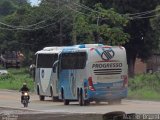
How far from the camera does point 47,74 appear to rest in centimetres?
4194

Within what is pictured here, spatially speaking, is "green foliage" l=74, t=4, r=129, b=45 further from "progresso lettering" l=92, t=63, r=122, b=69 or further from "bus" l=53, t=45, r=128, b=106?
"progresso lettering" l=92, t=63, r=122, b=69

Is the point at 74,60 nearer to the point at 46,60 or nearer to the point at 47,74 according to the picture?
the point at 47,74

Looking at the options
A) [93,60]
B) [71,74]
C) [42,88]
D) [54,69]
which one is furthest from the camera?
[42,88]

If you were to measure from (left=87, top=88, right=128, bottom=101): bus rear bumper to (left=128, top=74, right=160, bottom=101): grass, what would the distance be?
Result: 23.6 feet

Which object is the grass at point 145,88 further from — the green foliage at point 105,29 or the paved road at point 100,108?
the paved road at point 100,108

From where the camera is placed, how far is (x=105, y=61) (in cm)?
3344

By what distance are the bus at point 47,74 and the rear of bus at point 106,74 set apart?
6.71 meters

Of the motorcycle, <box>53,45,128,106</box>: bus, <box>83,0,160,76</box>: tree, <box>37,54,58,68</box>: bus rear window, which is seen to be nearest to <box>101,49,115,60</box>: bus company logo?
<box>53,45,128,106</box>: bus

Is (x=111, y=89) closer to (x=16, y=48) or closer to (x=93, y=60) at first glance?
(x=93, y=60)

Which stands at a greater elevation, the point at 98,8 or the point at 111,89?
the point at 98,8

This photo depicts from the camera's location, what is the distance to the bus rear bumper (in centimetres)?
3338

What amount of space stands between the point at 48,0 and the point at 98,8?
66.2ft

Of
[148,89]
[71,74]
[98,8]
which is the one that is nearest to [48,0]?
[98,8]

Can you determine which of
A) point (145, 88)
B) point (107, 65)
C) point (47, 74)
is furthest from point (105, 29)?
point (107, 65)
